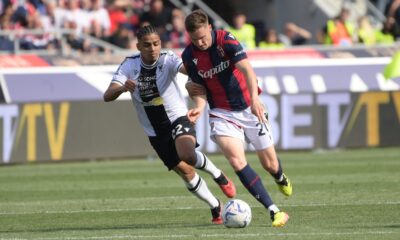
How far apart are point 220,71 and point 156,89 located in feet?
2.98

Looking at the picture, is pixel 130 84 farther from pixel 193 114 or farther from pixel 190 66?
pixel 193 114

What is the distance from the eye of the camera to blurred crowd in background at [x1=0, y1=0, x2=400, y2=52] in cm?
2458

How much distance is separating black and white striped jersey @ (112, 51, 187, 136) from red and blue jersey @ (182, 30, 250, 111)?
0.46m

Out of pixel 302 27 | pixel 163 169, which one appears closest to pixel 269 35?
pixel 302 27

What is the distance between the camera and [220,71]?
1138cm

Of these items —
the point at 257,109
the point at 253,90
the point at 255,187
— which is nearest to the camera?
the point at 257,109

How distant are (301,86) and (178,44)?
156 inches

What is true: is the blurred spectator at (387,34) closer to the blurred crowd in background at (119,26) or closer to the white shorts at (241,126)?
the blurred crowd in background at (119,26)

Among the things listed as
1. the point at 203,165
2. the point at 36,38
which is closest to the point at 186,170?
the point at 203,165

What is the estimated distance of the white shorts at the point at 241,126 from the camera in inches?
450

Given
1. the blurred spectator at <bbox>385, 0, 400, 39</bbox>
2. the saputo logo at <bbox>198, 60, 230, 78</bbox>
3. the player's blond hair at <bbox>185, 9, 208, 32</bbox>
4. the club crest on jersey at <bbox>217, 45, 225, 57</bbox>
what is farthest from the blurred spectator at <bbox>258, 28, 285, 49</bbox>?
the player's blond hair at <bbox>185, 9, 208, 32</bbox>

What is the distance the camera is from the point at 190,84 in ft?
37.9

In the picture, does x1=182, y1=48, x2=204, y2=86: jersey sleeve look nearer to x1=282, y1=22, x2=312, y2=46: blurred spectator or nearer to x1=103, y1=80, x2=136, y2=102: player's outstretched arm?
x1=103, y1=80, x2=136, y2=102: player's outstretched arm

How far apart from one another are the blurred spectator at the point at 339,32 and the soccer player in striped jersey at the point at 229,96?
47.2ft
